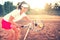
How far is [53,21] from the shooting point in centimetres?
183

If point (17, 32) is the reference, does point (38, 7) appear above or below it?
above

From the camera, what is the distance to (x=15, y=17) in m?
1.78

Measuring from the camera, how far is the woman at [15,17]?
5.84ft

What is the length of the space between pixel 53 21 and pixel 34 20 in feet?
0.69

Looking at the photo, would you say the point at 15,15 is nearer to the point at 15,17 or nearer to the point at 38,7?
the point at 15,17

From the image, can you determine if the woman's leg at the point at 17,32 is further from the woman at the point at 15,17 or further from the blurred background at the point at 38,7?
the blurred background at the point at 38,7

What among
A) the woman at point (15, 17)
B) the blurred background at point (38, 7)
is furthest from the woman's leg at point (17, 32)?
the blurred background at point (38, 7)

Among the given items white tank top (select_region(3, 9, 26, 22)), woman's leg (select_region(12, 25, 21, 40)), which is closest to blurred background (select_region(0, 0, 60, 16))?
white tank top (select_region(3, 9, 26, 22))

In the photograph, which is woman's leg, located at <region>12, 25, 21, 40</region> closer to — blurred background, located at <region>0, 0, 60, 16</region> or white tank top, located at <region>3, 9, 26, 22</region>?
white tank top, located at <region>3, 9, 26, 22</region>

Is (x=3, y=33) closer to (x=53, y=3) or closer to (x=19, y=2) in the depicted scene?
(x=19, y=2)

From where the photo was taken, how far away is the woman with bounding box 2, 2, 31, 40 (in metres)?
1.78

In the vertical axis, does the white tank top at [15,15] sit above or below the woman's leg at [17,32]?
above

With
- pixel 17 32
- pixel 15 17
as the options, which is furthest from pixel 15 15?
pixel 17 32

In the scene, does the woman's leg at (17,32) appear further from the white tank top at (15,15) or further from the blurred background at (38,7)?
the blurred background at (38,7)
